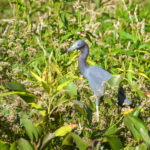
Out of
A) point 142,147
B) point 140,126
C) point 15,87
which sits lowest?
point 142,147

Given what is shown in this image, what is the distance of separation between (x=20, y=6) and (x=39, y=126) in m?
2.07

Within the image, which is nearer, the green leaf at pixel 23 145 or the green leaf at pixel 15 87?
the green leaf at pixel 23 145

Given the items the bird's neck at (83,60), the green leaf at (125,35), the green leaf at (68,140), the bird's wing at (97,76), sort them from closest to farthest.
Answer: the green leaf at (68,140) → the bird's wing at (97,76) → the bird's neck at (83,60) → the green leaf at (125,35)

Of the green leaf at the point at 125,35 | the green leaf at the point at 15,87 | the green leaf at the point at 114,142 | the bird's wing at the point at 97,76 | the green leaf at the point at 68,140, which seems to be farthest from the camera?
the green leaf at the point at 125,35

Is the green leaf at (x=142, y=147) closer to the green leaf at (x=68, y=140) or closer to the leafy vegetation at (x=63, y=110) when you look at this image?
the leafy vegetation at (x=63, y=110)

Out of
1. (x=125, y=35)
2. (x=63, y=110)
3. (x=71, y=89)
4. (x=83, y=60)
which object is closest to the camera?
(x=63, y=110)

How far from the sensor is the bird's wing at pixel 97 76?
13.5ft

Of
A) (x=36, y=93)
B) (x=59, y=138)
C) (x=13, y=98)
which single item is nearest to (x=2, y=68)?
(x=13, y=98)

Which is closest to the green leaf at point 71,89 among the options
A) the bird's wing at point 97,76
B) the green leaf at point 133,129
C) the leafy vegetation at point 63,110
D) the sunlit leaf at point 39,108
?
the leafy vegetation at point 63,110

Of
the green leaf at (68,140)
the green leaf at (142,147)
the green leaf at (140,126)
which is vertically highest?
the green leaf at (140,126)

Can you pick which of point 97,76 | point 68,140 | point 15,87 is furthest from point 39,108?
point 97,76

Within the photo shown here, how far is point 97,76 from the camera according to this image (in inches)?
163

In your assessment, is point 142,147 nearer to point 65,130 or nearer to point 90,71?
point 65,130

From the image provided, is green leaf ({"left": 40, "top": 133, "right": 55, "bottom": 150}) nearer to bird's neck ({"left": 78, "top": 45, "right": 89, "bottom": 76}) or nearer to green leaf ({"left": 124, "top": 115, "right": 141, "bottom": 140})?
green leaf ({"left": 124, "top": 115, "right": 141, "bottom": 140})
